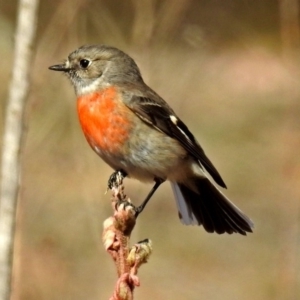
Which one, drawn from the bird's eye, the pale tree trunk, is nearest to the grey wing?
the bird's eye

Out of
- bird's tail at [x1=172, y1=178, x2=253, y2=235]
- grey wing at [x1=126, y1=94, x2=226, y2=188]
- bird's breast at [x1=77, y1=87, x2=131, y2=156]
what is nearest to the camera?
bird's breast at [x1=77, y1=87, x2=131, y2=156]

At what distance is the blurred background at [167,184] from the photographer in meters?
5.59

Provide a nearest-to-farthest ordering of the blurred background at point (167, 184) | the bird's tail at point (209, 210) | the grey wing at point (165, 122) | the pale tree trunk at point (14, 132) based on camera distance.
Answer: the pale tree trunk at point (14, 132)
the grey wing at point (165, 122)
the bird's tail at point (209, 210)
the blurred background at point (167, 184)

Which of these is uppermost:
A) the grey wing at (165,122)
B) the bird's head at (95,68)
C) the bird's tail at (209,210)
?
the bird's head at (95,68)

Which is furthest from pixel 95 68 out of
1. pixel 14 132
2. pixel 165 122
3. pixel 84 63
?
pixel 14 132

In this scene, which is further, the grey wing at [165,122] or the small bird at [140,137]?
the grey wing at [165,122]

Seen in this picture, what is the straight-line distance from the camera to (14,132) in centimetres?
223

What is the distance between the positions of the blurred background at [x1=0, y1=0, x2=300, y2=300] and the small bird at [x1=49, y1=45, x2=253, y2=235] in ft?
1.02

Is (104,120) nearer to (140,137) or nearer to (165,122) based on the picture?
(140,137)

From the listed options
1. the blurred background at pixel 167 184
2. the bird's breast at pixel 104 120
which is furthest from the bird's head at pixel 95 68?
the blurred background at pixel 167 184

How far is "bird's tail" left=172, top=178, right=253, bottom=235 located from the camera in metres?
3.91

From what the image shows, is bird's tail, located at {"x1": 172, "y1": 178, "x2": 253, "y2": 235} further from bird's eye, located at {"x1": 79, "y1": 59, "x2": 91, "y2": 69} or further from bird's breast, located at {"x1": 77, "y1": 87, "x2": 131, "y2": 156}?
bird's eye, located at {"x1": 79, "y1": 59, "x2": 91, "y2": 69}

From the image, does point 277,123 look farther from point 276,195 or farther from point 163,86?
point 163,86

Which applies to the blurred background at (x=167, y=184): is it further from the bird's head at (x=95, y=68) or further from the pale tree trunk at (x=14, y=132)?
the pale tree trunk at (x=14, y=132)
